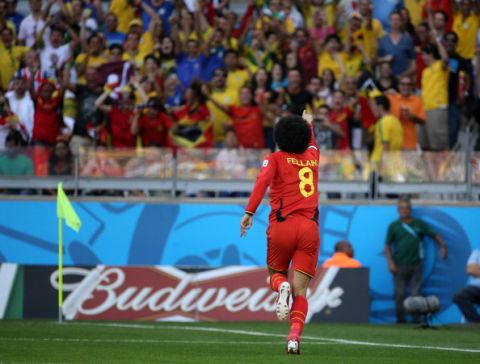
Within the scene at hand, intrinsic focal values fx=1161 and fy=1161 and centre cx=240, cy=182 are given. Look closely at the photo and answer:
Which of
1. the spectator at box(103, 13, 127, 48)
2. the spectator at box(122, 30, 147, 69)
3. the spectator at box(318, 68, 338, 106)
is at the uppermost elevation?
the spectator at box(103, 13, 127, 48)

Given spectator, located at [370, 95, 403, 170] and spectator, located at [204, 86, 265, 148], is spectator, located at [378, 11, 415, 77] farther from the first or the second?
spectator, located at [204, 86, 265, 148]

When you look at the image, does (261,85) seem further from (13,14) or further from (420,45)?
(13,14)

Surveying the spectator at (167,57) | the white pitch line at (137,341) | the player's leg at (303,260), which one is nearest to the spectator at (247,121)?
the spectator at (167,57)

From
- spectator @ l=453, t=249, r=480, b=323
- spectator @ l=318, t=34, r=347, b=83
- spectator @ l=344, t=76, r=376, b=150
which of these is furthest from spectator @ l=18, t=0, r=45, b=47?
spectator @ l=453, t=249, r=480, b=323

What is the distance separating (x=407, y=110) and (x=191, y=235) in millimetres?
4503

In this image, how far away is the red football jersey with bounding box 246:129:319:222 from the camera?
11.1 meters

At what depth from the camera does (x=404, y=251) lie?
20.3 m

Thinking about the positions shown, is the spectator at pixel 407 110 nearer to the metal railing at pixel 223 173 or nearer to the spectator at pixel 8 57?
the metal railing at pixel 223 173

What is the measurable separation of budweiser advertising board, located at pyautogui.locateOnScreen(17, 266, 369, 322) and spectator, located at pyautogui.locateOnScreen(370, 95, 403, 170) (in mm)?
2640

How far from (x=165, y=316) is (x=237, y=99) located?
4.92m

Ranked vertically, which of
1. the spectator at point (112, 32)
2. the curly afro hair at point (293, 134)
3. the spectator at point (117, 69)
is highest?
the spectator at point (112, 32)

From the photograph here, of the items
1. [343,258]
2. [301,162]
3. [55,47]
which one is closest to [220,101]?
[55,47]

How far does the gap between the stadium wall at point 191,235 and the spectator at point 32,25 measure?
13.3ft

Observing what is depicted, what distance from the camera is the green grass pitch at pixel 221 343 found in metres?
10.7
